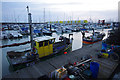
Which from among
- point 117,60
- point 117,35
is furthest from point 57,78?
point 117,35

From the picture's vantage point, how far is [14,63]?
8.24 meters

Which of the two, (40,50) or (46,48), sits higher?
(46,48)

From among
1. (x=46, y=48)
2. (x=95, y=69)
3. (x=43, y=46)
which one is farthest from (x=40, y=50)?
(x=95, y=69)

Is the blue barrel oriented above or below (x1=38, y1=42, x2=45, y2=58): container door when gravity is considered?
below

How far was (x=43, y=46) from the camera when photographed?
955 centimetres

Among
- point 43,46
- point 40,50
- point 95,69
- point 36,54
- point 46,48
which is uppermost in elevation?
point 43,46

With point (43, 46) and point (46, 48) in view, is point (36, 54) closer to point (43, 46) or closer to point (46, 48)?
point (43, 46)

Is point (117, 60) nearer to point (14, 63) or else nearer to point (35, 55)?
point (35, 55)

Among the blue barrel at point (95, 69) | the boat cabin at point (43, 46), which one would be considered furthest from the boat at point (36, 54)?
the blue barrel at point (95, 69)

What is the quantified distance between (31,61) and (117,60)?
984cm

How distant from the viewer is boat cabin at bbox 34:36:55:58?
9.29 m

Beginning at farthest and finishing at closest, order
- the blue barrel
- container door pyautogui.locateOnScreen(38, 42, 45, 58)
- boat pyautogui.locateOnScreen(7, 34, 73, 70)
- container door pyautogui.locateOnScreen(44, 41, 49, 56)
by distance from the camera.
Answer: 1. container door pyautogui.locateOnScreen(44, 41, 49, 56)
2. container door pyautogui.locateOnScreen(38, 42, 45, 58)
3. boat pyautogui.locateOnScreen(7, 34, 73, 70)
4. the blue barrel

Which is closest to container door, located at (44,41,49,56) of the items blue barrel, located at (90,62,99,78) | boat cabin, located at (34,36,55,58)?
boat cabin, located at (34,36,55,58)

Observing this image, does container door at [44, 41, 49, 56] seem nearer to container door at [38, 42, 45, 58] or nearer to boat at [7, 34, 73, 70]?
boat at [7, 34, 73, 70]
